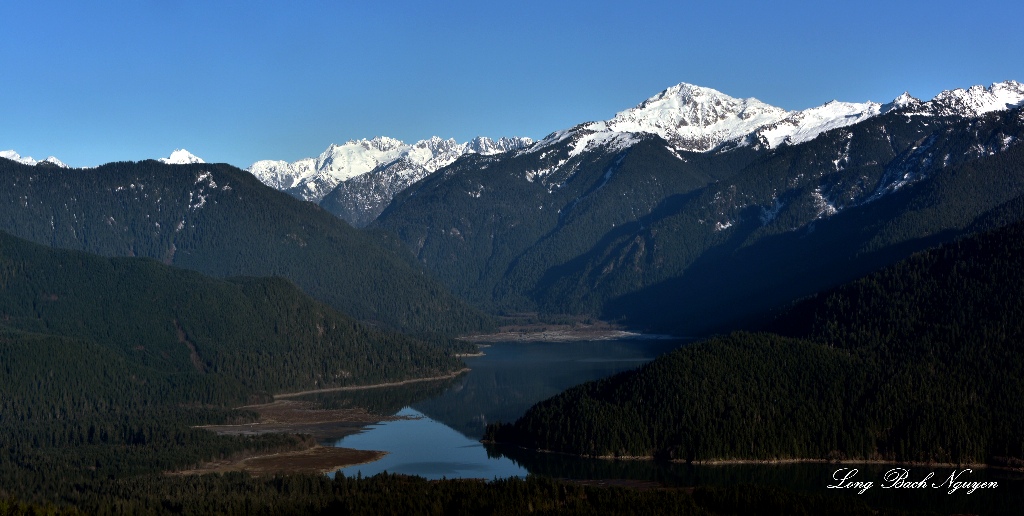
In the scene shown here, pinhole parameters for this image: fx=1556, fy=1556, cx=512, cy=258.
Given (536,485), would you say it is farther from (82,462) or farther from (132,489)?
(82,462)

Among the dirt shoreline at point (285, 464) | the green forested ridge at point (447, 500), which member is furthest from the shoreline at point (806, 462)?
the green forested ridge at point (447, 500)

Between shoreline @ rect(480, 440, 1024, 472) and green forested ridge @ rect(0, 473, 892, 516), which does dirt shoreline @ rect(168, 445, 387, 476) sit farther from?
shoreline @ rect(480, 440, 1024, 472)

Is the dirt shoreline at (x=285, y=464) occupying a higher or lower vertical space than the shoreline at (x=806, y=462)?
higher

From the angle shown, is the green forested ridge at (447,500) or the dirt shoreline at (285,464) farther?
the dirt shoreline at (285,464)

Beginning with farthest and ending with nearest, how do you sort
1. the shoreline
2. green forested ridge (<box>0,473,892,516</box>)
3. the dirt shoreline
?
the dirt shoreline, the shoreline, green forested ridge (<box>0,473,892,516</box>)

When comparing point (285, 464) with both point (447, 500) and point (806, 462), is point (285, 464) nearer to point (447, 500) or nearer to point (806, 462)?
point (447, 500)

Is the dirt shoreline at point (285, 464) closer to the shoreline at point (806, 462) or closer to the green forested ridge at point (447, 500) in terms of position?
the green forested ridge at point (447, 500)

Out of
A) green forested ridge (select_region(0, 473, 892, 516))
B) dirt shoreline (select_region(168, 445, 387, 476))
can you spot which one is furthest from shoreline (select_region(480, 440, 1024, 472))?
green forested ridge (select_region(0, 473, 892, 516))

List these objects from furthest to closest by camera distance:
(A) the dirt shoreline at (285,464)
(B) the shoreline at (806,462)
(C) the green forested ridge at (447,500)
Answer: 1. (A) the dirt shoreline at (285,464)
2. (B) the shoreline at (806,462)
3. (C) the green forested ridge at (447,500)

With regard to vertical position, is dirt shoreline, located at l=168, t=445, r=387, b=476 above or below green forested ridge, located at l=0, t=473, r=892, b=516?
above

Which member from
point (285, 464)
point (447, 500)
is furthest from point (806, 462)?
point (285, 464)

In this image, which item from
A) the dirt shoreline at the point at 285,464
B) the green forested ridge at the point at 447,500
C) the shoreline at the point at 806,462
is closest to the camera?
the green forested ridge at the point at 447,500
